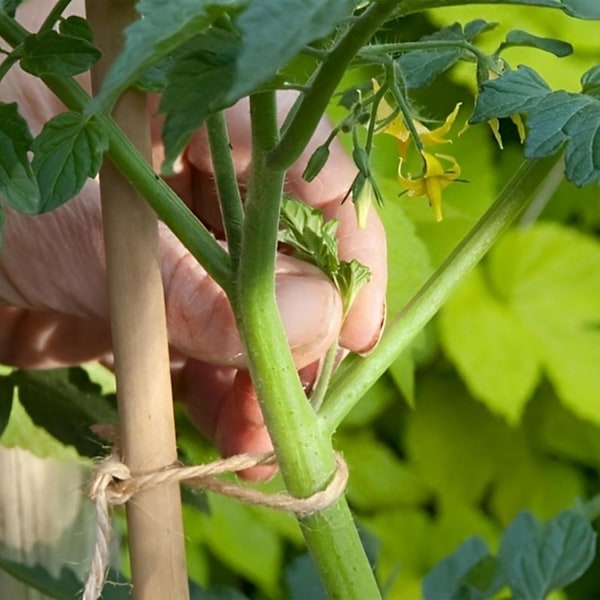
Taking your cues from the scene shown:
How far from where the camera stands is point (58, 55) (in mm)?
305

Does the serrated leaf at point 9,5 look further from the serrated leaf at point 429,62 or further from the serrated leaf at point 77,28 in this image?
the serrated leaf at point 429,62

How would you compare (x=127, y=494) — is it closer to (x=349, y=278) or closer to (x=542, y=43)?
(x=349, y=278)

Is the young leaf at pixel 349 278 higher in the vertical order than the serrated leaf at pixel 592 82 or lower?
lower

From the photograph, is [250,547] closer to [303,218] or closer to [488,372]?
[488,372]

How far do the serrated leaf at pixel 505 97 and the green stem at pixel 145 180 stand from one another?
0.11 m

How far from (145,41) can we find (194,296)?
28 cm

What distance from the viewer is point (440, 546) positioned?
121cm

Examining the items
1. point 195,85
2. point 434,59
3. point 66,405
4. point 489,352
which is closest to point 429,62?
point 434,59

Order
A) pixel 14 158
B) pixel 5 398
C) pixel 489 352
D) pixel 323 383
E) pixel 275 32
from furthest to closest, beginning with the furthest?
1. pixel 489 352
2. pixel 5 398
3. pixel 323 383
4. pixel 14 158
5. pixel 275 32

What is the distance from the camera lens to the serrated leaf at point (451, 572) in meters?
0.62

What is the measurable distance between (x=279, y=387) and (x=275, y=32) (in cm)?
20

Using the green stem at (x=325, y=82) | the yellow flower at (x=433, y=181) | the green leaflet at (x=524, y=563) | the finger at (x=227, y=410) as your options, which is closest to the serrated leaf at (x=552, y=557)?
the green leaflet at (x=524, y=563)

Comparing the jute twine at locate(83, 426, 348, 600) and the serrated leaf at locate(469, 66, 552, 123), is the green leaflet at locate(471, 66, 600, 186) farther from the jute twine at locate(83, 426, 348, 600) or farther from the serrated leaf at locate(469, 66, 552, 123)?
the jute twine at locate(83, 426, 348, 600)

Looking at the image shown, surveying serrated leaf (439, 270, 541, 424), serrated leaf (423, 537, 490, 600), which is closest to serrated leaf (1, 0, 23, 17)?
serrated leaf (423, 537, 490, 600)
